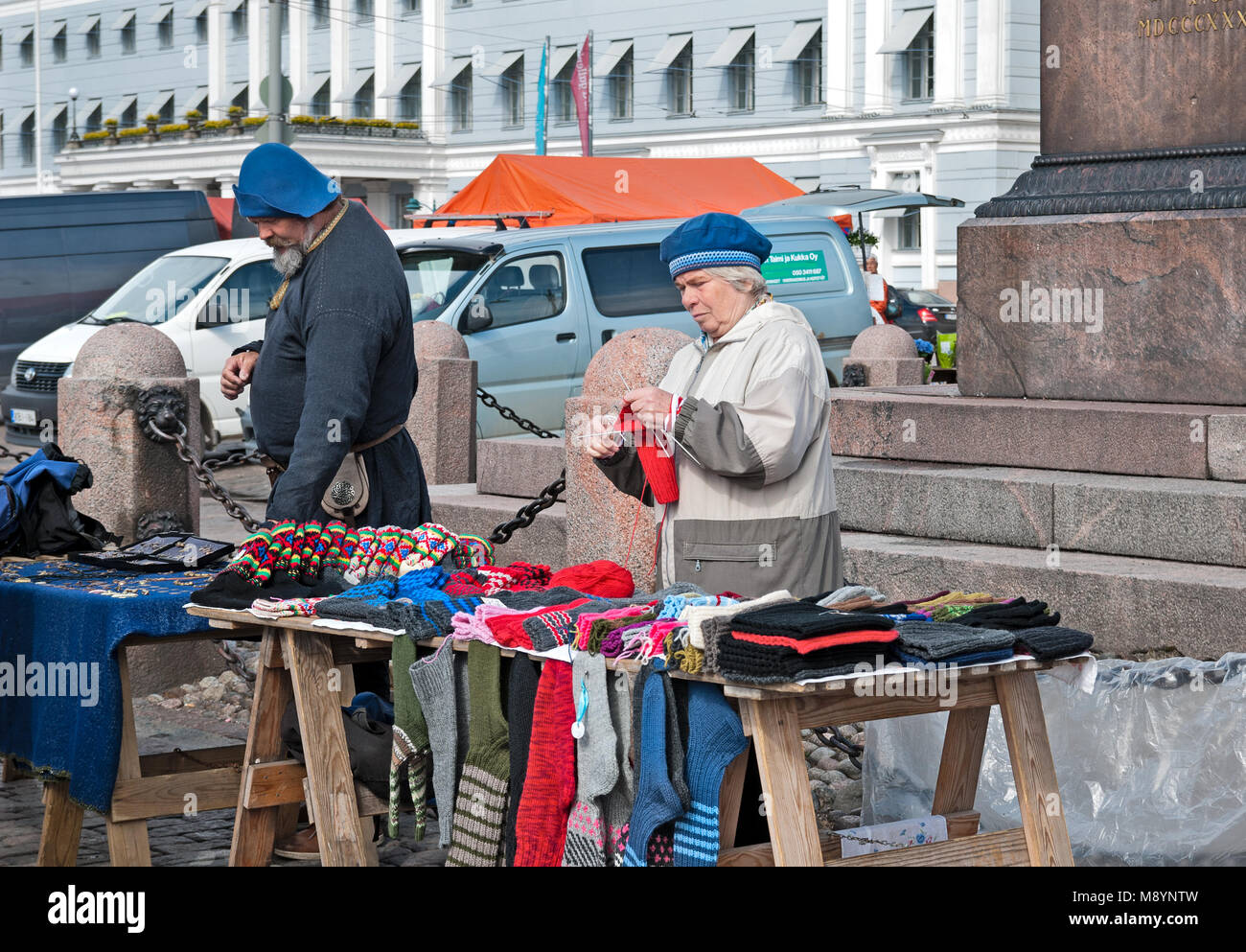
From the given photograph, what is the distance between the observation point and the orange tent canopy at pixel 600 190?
24.8 meters

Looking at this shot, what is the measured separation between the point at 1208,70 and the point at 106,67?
55.9m

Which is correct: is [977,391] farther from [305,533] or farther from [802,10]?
[802,10]

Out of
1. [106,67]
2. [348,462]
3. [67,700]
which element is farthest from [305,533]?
[106,67]

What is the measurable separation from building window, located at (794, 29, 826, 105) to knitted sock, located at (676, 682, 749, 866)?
4119cm

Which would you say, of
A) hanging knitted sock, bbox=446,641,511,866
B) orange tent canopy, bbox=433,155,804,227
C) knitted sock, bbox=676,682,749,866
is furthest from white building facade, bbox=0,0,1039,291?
knitted sock, bbox=676,682,749,866

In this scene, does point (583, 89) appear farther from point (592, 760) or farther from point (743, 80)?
point (592, 760)

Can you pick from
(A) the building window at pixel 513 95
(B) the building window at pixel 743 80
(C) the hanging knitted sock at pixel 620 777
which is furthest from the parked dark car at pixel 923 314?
(C) the hanging knitted sock at pixel 620 777

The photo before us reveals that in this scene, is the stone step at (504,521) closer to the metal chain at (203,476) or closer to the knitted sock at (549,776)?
the metal chain at (203,476)

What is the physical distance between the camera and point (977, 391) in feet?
28.0

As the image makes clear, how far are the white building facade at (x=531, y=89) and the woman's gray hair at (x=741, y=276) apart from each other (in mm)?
35340

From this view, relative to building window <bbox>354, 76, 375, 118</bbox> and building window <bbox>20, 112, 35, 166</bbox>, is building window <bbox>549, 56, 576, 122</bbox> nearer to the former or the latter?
building window <bbox>354, 76, 375, 118</bbox>

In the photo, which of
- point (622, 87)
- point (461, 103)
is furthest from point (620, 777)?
point (461, 103)

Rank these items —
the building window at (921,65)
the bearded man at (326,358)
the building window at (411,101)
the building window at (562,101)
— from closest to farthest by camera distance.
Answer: the bearded man at (326,358)
the building window at (921,65)
the building window at (562,101)
the building window at (411,101)

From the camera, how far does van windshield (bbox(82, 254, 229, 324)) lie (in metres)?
15.9
